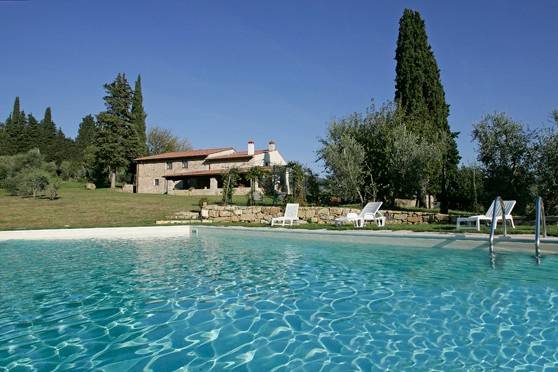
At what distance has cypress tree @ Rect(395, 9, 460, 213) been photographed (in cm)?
2731

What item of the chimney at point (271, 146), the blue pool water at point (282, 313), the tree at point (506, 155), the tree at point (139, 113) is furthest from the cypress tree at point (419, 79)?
the tree at point (139, 113)

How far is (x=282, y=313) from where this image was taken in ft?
15.8

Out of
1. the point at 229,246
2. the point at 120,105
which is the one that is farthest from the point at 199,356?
the point at 120,105

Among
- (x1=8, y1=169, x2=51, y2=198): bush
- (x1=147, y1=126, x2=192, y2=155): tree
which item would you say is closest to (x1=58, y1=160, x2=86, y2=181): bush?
(x1=147, y1=126, x2=192, y2=155): tree

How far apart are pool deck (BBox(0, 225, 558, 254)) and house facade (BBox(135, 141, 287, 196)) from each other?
21663mm

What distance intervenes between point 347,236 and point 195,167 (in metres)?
32.8

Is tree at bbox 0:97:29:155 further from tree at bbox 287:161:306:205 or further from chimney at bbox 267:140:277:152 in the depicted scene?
tree at bbox 287:161:306:205

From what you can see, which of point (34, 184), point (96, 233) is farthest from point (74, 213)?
point (34, 184)

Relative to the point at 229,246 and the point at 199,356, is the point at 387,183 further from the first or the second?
the point at 199,356

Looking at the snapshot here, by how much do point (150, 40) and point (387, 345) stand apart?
2104 centimetres

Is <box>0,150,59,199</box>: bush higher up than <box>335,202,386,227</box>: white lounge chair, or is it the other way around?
<box>0,150,59,199</box>: bush

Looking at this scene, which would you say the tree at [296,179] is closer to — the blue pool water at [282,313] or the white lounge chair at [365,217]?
the white lounge chair at [365,217]

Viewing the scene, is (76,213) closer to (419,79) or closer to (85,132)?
(419,79)

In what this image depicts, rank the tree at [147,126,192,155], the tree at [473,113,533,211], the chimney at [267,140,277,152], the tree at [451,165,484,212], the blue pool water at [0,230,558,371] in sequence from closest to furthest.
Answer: the blue pool water at [0,230,558,371] → the tree at [473,113,533,211] → the tree at [451,165,484,212] → the chimney at [267,140,277,152] → the tree at [147,126,192,155]
